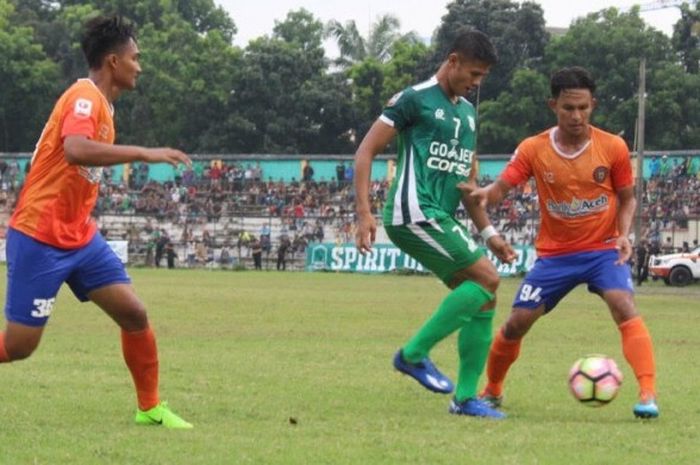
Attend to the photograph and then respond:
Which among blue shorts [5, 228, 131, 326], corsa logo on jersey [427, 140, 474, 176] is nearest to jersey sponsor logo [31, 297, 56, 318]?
blue shorts [5, 228, 131, 326]

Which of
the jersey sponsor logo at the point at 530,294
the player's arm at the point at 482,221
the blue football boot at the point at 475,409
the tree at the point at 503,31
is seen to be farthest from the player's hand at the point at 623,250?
the tree at the point at 503,31

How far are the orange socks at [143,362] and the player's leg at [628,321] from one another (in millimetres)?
3063

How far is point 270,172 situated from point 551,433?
196 ft

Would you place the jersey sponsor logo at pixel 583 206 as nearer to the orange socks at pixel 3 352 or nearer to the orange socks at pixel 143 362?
the orange socks at pixel 143 362

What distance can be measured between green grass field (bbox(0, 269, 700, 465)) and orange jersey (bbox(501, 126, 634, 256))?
1.19 m

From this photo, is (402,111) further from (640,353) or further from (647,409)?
(647,409)

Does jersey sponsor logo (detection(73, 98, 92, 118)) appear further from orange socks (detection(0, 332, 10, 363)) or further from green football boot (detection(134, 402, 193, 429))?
green football boot (detection(134, 402, 193, 429))

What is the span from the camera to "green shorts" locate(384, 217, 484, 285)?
1016 centimetres

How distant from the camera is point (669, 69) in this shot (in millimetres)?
78812

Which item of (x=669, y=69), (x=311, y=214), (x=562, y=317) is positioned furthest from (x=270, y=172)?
(x=562, y=317)

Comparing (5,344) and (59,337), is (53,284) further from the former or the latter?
(59,337)

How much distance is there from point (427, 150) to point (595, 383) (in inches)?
74.1

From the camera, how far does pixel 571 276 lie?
10.4m

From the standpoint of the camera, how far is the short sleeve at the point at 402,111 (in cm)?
1017
